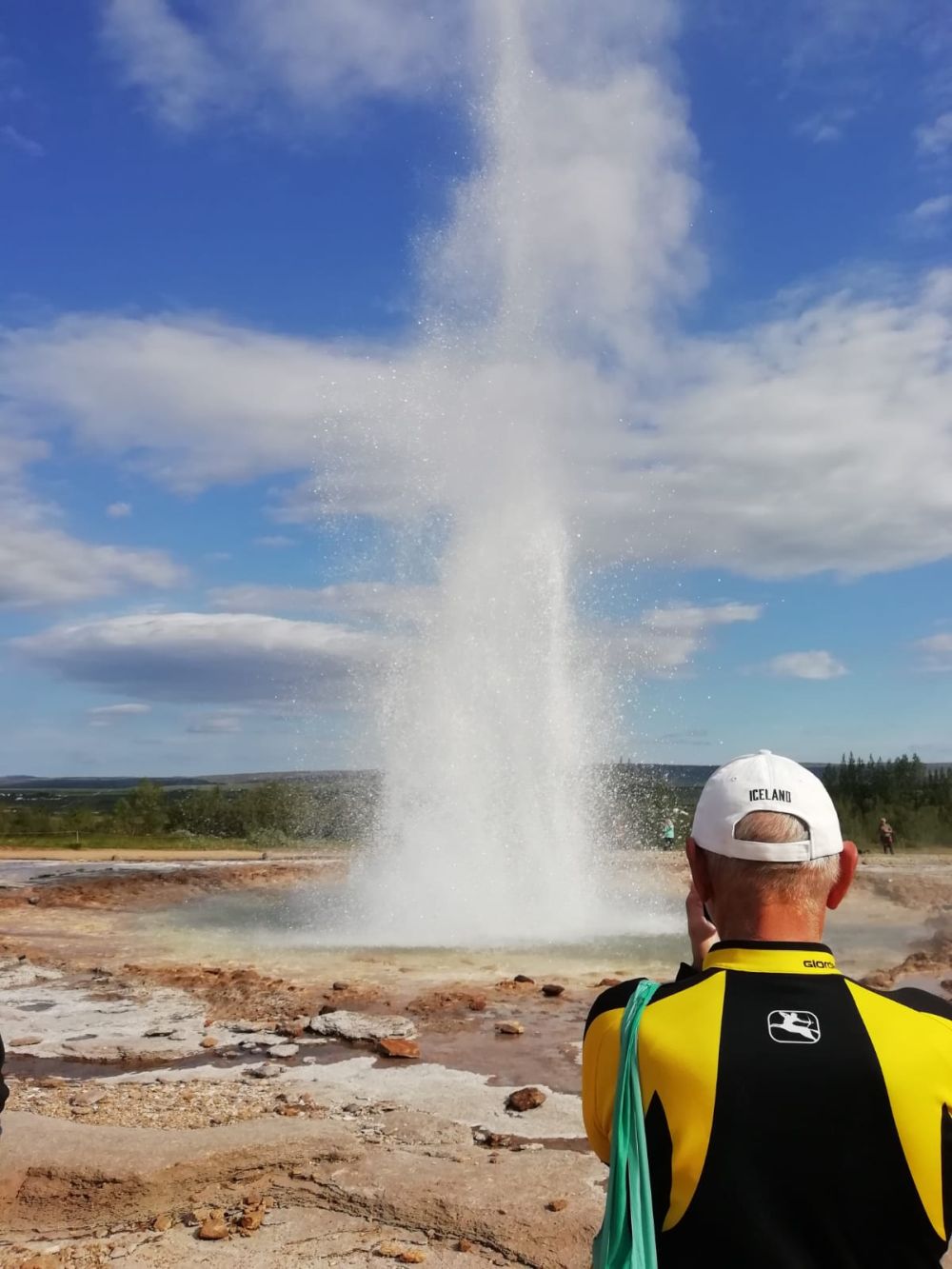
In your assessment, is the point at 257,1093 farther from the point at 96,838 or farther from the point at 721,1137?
the point at 96,838

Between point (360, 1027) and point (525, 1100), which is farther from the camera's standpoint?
point (360, 1027)

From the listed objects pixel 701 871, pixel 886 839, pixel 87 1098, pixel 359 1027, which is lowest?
pixel 87 1098

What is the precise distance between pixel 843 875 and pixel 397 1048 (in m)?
6.96

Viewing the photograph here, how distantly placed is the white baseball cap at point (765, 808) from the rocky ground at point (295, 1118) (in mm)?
3430

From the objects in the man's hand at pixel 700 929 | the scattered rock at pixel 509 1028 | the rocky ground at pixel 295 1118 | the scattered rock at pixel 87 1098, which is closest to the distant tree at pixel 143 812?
the rocky ground at pixel 295 1118

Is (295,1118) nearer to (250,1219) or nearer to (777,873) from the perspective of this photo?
(250,1219)

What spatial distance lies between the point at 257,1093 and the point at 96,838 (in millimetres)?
30735

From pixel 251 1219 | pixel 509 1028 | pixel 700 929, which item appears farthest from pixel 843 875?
pixel 509 1028

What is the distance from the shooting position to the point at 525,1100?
6.68 metres

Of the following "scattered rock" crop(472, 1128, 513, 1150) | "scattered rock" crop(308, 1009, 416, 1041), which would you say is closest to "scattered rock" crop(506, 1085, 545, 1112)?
"scattered rock" crop(472, 1128, 513, 1150)

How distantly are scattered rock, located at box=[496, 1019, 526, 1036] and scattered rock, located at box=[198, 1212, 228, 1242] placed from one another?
4.26 meters

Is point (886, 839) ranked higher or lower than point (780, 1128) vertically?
lower

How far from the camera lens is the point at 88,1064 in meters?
8.30

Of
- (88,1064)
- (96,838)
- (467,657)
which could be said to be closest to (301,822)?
(96,838)
